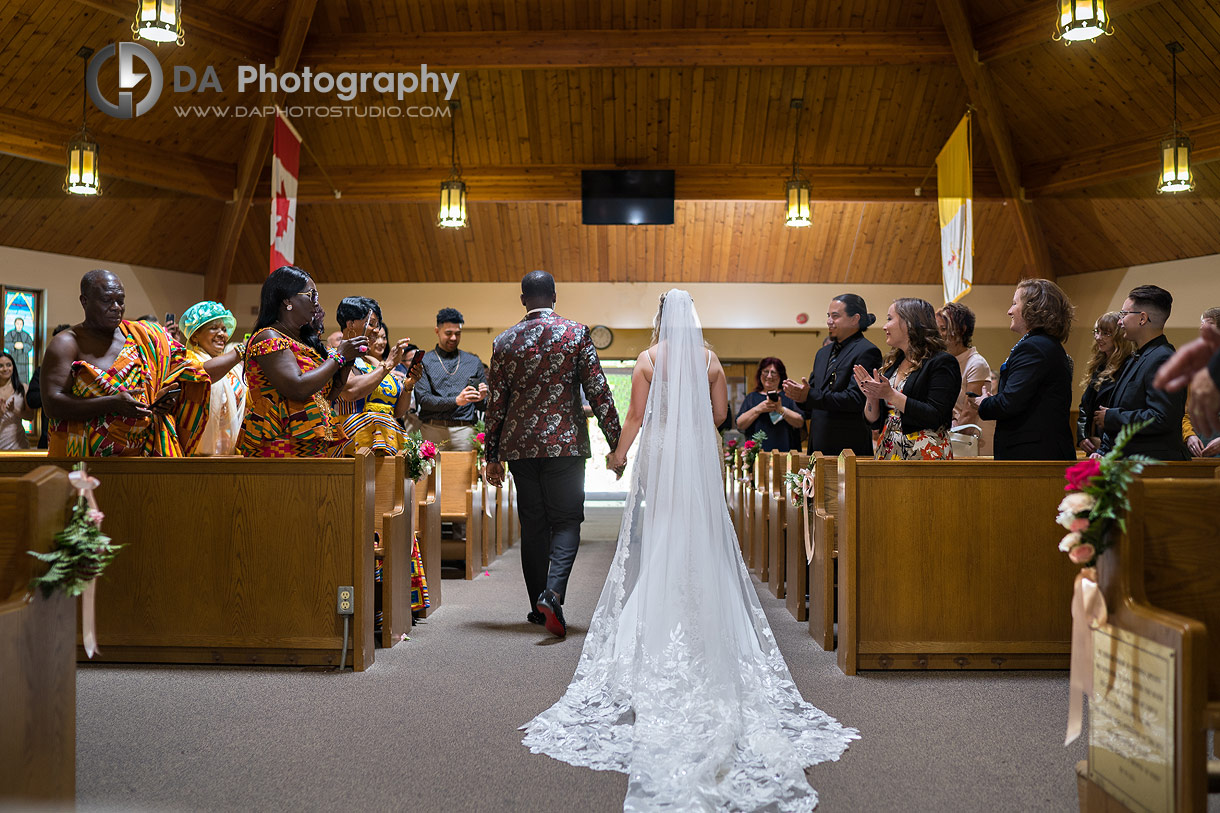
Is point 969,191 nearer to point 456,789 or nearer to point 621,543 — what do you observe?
point 621,543

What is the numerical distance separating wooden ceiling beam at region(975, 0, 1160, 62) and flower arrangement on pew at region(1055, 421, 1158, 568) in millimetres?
7420

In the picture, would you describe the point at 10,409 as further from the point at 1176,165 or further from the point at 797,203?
the point at 1176,165

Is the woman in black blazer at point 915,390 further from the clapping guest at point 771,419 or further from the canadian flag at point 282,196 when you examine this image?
the canadian flag at point 282,196

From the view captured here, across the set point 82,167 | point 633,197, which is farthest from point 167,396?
point 633,197

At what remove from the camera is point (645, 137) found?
11266 mm

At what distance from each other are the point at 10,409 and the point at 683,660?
7.02m

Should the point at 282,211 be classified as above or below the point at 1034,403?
above

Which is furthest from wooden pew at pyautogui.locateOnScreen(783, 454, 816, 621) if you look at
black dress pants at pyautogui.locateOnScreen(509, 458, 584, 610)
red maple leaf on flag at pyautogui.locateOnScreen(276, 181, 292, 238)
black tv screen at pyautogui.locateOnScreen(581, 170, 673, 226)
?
black tv screen at pyautogui.locateOnScreen(581, 170, 673, 226)

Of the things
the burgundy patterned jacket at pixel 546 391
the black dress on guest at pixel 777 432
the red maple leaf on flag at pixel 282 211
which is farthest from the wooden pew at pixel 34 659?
the red maple leaf on flag at pixel 282 211

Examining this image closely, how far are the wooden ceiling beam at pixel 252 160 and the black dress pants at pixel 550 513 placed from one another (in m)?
6.49

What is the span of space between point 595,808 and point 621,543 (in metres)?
1.39

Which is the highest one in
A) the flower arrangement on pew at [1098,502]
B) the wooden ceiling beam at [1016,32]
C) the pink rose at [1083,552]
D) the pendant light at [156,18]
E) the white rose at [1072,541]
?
the wooden ceiling beam at [1016,32]

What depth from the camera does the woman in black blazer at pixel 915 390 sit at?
13.8 ft

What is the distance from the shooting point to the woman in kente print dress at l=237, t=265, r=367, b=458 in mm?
3941
